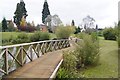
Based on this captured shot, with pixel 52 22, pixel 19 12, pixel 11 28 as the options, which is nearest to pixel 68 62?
pixel 11 28

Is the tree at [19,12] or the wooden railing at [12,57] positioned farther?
the tree at [19,12]

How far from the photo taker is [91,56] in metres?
13.3

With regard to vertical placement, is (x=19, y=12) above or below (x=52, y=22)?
above

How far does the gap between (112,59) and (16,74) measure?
8.70 m

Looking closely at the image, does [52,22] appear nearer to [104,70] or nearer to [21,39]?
[21,39]

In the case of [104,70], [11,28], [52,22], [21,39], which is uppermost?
[52,22]

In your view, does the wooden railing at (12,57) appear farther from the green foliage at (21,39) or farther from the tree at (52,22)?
the tree at (52,22)

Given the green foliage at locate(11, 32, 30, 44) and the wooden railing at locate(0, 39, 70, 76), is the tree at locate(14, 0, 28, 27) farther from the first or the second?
the wooden railing at locate(0, 39, 70, 76)

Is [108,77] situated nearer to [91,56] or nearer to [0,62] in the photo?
[91,56]

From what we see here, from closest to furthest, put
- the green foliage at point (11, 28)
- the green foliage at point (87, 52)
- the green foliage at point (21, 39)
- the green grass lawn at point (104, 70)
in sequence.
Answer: the green grass lawn at point (104, 70) → the green foliage at point (87, 52) → the green foliage at point (21, 39) → the green foliage at point (11, 28)

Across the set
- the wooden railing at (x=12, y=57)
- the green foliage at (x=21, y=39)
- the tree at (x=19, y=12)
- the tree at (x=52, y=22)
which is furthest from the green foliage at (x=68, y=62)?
the tree at (x=19, y=12)

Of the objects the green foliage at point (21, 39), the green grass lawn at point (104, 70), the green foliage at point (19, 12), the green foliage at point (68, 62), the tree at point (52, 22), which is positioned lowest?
the green grass lawn at point (104, 70)

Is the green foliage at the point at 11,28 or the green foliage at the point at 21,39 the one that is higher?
the green foliage at the point at 11,28

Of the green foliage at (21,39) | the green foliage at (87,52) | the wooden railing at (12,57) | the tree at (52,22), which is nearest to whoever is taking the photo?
the wooden railing at (12,57)
